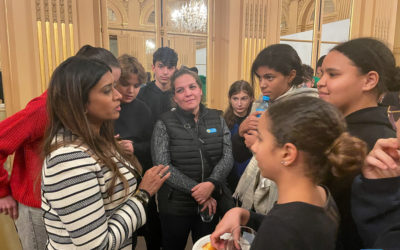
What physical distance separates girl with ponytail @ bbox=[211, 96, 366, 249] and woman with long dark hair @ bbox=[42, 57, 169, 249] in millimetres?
561

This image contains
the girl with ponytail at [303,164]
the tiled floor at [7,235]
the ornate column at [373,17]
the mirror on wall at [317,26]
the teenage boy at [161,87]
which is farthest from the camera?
the ornate column at [373,17]

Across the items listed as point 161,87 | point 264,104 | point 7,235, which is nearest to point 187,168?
point 264,104

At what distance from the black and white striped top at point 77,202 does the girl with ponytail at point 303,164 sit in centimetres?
55

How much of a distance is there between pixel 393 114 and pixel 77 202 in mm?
1249

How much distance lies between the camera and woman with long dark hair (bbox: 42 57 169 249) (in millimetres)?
895

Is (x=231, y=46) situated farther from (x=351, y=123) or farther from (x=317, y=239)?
(x=317, y=239)

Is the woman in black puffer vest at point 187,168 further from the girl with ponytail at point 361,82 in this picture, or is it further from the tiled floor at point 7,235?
the tiled floor at point 7,235

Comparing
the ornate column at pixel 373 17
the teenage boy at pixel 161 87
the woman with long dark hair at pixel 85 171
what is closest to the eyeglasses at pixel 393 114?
the woman with long dark hair at pixel 85 171

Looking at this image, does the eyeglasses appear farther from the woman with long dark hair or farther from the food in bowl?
the woman with long dark hair

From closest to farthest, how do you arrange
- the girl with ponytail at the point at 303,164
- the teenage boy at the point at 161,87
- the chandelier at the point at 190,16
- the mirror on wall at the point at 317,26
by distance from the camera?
the girl with ponytail at the point at 303,164, the teenage boy at the point at 161,87, the chandelier at the point at 190,16, the mirror on wall at the point at 317,26

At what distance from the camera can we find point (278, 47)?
1.60 m

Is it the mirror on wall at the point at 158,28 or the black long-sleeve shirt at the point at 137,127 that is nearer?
the black long-sleeve shirt at the point at 137,127

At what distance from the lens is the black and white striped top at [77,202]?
34.9 inches

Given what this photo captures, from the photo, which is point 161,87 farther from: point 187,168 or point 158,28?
point 158,28
